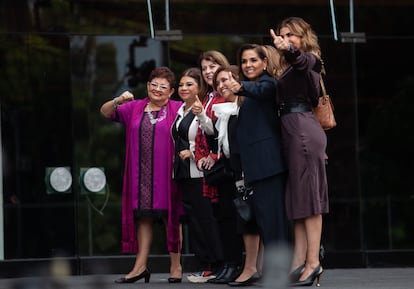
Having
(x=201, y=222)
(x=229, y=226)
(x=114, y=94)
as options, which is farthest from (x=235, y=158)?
(x=114, y=94)

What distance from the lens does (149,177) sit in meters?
8.38

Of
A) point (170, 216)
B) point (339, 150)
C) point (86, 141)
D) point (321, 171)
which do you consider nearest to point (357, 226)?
point (339, 150)

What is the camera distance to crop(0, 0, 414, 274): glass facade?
11305 millimetres

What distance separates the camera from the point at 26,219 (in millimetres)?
11375

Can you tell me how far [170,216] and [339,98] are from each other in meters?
4.06

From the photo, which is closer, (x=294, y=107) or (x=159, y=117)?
(x=294, y=107)

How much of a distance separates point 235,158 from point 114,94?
419cm

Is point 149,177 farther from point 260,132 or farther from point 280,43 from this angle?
point 280,43

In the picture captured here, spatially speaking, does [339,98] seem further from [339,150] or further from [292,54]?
[292,54]

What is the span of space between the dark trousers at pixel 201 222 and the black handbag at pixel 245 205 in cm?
85

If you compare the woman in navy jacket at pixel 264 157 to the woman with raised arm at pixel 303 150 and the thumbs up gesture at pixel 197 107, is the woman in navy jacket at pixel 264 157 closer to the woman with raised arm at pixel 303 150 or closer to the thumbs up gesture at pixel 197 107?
the woman with raised arm at pixel 303 150

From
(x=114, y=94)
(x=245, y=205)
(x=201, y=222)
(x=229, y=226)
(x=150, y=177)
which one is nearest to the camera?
(x=245, y=205)

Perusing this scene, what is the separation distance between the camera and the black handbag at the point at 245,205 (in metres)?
7.34

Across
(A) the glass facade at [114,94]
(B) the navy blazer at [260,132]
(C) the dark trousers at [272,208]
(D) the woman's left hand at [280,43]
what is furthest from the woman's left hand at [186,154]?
(A) the glass facade at [114,94]
